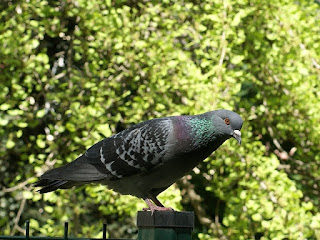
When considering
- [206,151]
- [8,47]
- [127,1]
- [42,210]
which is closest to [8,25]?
[8,47]

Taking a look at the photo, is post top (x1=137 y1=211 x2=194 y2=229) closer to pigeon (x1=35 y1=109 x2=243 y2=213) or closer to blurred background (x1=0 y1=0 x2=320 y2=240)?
pigeon (x1=35 y1=109 x2=243 y2=213)

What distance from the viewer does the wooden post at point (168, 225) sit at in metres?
1.97

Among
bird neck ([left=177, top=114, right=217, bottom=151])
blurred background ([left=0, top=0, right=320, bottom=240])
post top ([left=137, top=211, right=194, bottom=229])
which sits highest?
post top ([left=137, top=211, right=194, bottom=229])

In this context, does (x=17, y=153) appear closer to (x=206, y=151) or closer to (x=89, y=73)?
(x=89, y=73)

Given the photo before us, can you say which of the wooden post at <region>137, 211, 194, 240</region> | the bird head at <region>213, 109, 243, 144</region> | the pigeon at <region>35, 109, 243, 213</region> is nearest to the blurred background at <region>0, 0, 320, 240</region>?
the pigeon at <region>35, 109, 243, 213</region>

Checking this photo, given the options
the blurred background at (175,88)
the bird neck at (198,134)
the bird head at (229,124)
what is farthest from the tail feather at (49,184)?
the blurred background at (175,88)

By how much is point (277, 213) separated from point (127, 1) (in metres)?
2.24

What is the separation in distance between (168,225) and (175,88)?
2.55 meters

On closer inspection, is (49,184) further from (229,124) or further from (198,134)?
(229,124)

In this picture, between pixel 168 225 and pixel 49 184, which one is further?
pixel 49 184

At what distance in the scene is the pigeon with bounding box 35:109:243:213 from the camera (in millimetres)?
2713

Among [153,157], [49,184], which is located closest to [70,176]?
[49,184]

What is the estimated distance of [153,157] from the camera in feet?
9.08

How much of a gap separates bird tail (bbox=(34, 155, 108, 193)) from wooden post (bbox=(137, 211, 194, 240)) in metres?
0.73
